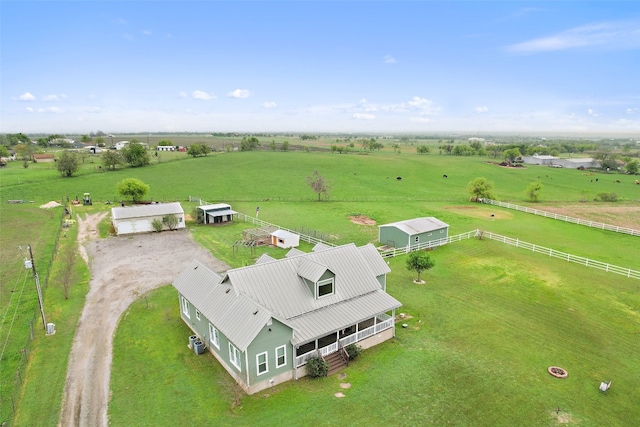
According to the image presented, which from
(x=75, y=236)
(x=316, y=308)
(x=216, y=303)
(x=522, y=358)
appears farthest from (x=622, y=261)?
(x=75, y=236)

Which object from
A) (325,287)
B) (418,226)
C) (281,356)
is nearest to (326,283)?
(325,287)

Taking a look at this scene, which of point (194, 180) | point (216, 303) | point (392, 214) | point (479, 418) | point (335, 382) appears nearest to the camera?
point (479, 418)

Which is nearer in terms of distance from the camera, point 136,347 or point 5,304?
point 136,347

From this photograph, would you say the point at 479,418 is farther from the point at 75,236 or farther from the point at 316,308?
the point at 75,236

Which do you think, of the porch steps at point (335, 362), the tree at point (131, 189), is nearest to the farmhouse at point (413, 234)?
the porch steps at point (335, 362)

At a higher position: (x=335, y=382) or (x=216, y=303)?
(x=216, y=303)

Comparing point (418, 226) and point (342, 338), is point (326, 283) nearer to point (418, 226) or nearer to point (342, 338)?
point (342, 338)

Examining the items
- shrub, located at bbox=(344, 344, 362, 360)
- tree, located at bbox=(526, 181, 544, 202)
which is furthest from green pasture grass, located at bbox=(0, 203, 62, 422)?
tree, located at bbox=(526, 181, 544, 202)

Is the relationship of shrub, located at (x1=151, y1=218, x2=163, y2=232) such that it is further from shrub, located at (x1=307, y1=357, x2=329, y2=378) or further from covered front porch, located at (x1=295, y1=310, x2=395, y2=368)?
shrub, located at (x1=307, y1=357, x2=329, y2=378)
